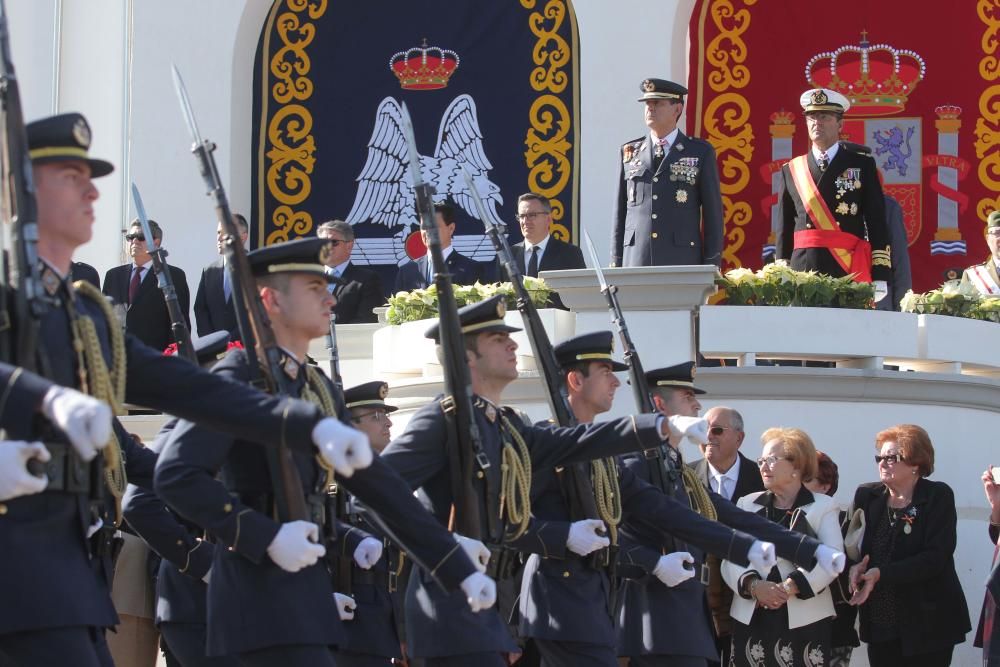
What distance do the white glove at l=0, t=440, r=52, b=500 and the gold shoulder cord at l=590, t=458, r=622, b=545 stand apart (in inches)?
106

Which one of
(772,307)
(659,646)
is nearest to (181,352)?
(659,646)

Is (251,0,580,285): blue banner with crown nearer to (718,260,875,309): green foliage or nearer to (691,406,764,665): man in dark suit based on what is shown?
(718,260,875,309): green foliage

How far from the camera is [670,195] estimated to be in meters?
9.70

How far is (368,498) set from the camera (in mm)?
4734

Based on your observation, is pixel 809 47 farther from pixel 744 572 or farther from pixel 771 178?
pixel 744 572

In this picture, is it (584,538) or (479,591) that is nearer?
(479,591)

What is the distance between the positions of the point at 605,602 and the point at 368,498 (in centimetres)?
168

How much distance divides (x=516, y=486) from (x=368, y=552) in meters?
0.51

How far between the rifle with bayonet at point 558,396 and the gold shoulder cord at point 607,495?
0.07 ft

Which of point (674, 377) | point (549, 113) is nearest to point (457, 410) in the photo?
point (674, 377)

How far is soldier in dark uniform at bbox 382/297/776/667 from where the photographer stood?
5422mm

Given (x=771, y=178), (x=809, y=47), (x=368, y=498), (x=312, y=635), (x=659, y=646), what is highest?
(x=809, y=47)

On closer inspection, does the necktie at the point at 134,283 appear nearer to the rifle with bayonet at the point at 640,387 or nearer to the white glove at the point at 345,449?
the rifle with bayonet at the point at 640,387

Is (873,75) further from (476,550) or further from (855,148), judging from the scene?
(476,550)
